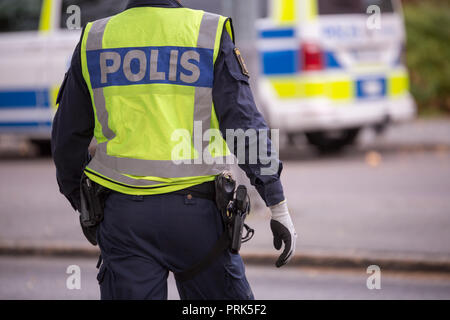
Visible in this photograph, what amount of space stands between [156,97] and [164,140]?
0.14m

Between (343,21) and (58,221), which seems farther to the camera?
(343,21)

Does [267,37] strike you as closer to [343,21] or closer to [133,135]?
[343,21]

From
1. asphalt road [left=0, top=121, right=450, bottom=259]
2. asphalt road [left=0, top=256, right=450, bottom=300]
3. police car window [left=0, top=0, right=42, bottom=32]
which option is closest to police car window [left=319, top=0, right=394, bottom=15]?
asphalt road [left=0, top=121, right=450, bottom=259]

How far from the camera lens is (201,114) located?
2730 mm

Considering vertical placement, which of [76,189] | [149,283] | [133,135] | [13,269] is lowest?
[13,269]

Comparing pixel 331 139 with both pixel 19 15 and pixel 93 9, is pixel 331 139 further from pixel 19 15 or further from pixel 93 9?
pixel 19 15

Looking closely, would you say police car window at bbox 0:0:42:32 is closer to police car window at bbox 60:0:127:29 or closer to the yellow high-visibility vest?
police car window at bbox 60:0:127:29

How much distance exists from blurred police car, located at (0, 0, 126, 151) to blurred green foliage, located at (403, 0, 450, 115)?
8.48 meters

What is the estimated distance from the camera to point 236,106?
270 cm

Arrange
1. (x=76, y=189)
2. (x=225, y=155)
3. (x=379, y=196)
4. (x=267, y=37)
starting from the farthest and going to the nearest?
1. (x=267, y=37)
2. (x=379, y=196)
3. (x=76, y=189)
4. (x=225, y=155)

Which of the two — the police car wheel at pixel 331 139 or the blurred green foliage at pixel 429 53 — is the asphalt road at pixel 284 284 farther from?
the blurred green foliage at pixel 429 53

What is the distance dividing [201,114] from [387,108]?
325 inches

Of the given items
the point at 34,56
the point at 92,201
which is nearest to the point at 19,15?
the point at 34,56
